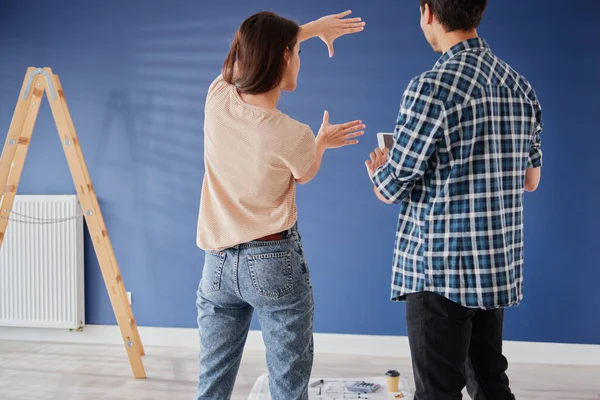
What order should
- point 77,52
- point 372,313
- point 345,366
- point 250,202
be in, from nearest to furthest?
point 250,202
point 345,366
point 372,313
point 77,52

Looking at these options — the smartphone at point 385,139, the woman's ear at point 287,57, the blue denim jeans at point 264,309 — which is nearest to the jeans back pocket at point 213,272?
the blue denim jeans at point 264,309

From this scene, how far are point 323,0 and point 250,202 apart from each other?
2187mm

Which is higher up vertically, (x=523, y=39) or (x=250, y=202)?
(x=523, y=39)

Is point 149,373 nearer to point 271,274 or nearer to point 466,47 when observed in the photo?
point 271,274

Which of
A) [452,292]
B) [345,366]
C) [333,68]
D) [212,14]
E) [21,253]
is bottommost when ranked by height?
[345,366]

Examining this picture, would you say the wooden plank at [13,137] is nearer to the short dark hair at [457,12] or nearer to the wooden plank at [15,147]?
the wooden plank at [15,147]

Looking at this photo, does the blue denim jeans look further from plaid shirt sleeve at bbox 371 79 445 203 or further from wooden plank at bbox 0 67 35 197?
wooden plank at bbox 0 67 35 197

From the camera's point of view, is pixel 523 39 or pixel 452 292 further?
pixel 523 39

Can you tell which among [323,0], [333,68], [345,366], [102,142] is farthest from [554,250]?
[102,142]

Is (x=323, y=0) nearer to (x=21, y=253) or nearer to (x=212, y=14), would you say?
(x=212, y=14)

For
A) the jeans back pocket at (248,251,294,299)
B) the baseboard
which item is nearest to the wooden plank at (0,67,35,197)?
the baseboard

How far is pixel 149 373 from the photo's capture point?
308 centimetres

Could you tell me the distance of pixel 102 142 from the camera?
11.8 feet

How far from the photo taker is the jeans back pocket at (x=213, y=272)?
150 centimetres
